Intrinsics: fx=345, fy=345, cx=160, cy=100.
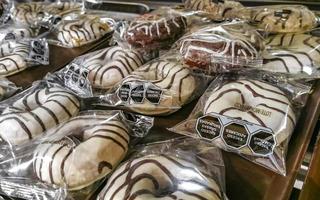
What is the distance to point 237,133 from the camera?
630 mm

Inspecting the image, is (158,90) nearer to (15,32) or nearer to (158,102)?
(158,102)

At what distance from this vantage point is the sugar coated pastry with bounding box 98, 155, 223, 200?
504 mm

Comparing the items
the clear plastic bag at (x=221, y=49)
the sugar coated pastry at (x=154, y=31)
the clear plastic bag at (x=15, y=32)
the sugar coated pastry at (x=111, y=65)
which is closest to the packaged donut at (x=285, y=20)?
the clear plastic bag at (x=221, y=49)

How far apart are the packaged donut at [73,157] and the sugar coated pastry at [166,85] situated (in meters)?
0.10

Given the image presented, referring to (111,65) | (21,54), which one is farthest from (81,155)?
(21,54)

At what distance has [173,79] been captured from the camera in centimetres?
81

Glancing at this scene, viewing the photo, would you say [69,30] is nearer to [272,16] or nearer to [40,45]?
[40,45]

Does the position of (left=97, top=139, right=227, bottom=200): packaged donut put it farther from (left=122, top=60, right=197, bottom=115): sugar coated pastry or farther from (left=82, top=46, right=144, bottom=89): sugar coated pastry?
(left=82, top=46, right=144, bottom=89): sugar coated pastry

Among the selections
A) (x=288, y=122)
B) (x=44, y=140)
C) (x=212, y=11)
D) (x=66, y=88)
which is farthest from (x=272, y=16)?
(x=44, y=140)

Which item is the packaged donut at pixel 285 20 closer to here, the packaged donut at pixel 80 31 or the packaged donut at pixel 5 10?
the packaged donut at pixel 80 31

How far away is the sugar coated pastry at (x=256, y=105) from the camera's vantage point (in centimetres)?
64

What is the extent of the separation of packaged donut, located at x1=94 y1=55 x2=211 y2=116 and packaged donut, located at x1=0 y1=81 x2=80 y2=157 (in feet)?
0.32

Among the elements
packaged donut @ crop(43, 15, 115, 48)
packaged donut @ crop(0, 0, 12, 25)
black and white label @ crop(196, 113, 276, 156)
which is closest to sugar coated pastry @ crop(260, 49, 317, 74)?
black and white label @ crop(196, 113, 276, 156)

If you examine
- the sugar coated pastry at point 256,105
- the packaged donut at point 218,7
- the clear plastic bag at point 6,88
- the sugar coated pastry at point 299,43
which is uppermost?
the packaged donut at point 218,7
